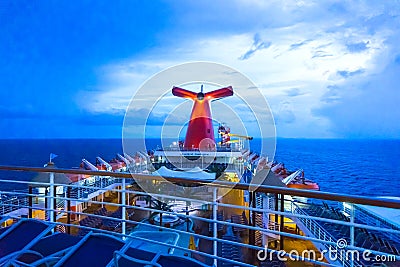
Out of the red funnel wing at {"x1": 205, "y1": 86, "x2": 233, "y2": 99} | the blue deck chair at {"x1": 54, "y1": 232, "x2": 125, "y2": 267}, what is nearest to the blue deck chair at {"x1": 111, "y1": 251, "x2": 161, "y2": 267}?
the blue deck chair at {"x1": 54, "y1": 232, "x2": 125, "y2": 267}

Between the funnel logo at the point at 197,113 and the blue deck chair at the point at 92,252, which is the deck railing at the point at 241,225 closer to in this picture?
the blue deck chair at the point at 92,252

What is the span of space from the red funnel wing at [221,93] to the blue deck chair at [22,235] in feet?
34.9

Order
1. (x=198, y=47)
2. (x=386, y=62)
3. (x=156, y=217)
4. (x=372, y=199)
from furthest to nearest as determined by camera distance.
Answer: (x=386, y=62), (x=198, y=47), (x=156, y=217), (x=372, y=199)

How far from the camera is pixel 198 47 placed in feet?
41.7

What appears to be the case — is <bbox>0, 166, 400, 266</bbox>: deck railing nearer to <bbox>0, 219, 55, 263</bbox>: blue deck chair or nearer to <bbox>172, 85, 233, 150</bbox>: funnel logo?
<bbox>0, 219, 55, 263</bbox>: blue deck chair

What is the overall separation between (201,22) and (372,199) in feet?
32.1

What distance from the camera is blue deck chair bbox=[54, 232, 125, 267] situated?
1.38 meters

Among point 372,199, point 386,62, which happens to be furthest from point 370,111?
point 372,199

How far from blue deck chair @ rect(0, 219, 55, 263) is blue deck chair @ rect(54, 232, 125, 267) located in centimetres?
26

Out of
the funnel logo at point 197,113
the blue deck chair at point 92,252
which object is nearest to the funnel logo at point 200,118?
the funnel logo at point 197,113

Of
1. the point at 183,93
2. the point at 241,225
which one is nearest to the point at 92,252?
the point at 241,225

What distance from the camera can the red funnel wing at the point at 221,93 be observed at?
11.9 metres

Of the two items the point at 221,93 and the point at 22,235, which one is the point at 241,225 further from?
the point at 221,93

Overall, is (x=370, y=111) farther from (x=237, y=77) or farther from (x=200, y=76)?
(x=200, y=76)
